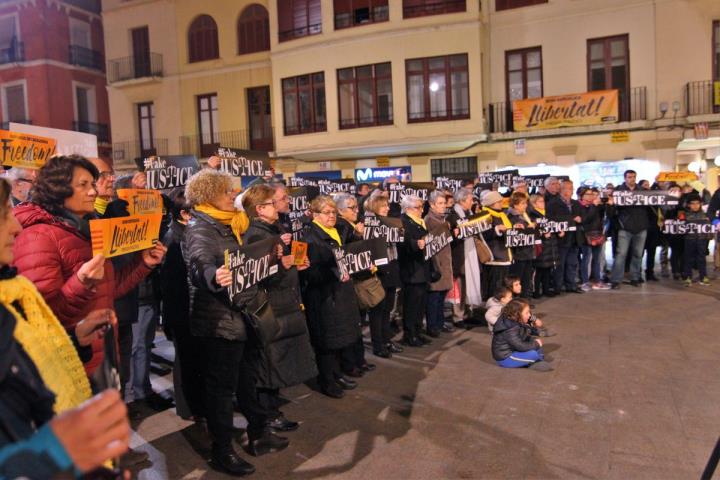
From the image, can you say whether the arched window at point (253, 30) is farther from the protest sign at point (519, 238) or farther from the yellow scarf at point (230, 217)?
the yellow scarf at point (230, 217)

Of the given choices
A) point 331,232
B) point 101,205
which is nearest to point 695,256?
point 331,232

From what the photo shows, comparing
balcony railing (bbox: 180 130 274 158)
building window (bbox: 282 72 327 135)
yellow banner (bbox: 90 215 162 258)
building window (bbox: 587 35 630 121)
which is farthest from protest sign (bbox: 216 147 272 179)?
balcony railing (bbox: 180 130 274 158)

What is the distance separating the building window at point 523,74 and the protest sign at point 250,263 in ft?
59.1

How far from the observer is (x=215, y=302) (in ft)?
13.2

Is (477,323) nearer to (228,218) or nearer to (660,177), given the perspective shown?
(228,218)

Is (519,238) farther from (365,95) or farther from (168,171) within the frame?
(365,95)

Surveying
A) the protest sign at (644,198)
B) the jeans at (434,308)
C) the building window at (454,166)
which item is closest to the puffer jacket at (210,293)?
the jeans at (434,308)

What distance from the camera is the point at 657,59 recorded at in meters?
18.5

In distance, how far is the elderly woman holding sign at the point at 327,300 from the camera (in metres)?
5.55

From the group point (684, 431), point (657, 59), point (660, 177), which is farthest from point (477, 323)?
point (657, 59)

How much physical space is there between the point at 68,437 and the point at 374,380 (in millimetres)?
4859

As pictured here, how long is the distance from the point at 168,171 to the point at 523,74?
55.2 ft

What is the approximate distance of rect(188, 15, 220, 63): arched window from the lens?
Result: 81.7 feet

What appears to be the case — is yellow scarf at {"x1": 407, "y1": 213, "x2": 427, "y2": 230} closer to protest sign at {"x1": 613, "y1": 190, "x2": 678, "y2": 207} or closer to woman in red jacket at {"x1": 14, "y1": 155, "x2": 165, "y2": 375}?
woman in red jacket at {"x1": 14, "y1": 155, "x2": 165, "y2": 375}
